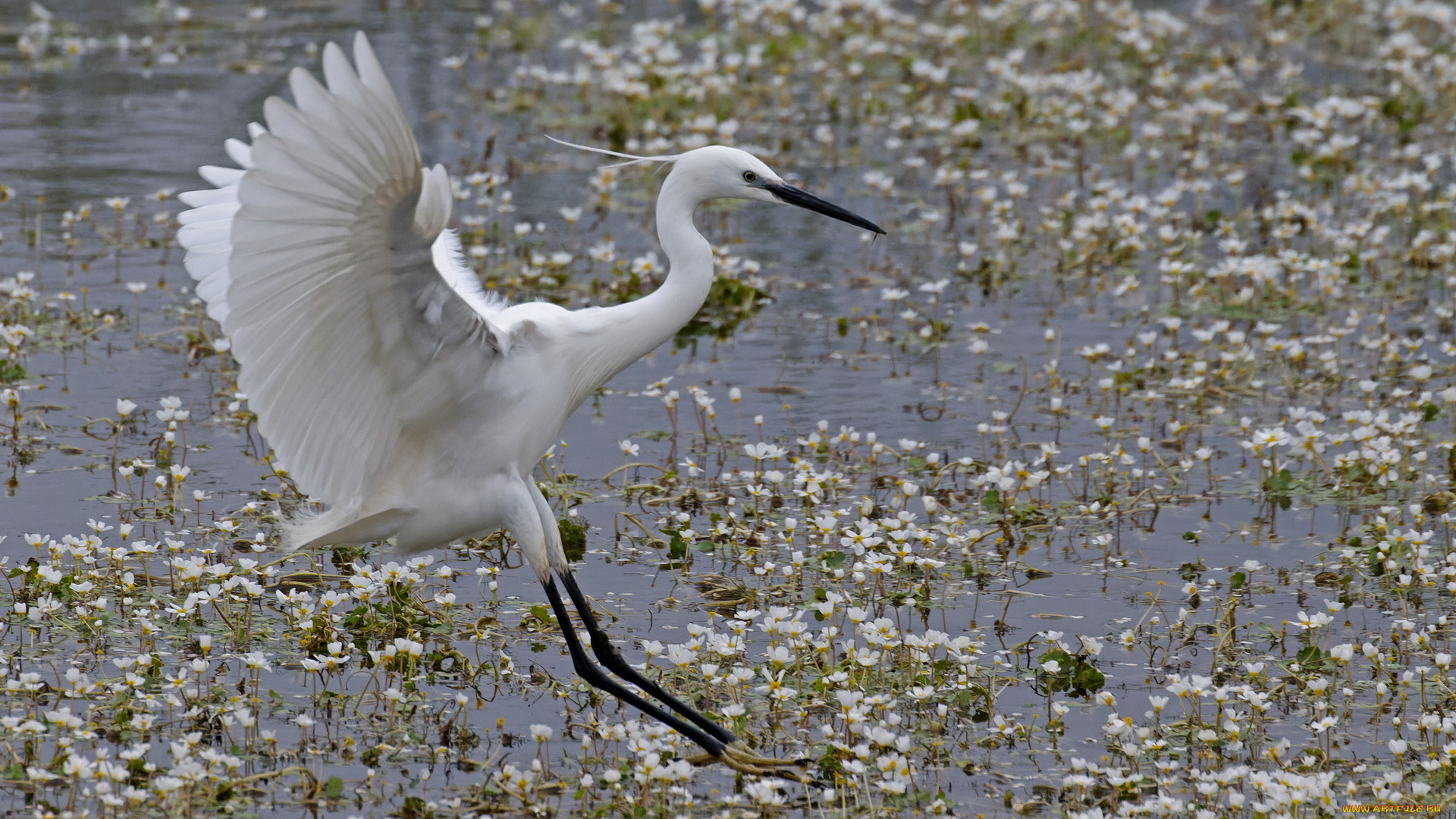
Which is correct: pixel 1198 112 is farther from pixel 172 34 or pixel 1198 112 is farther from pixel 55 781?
pixel 55 781

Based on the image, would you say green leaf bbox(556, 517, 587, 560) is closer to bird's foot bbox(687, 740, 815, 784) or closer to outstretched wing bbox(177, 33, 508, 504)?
outstretched wing bbox(177, 33, 508, 504)

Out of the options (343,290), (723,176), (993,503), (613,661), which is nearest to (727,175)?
(723,176)

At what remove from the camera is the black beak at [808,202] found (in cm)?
426

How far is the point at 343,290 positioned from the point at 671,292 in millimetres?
865

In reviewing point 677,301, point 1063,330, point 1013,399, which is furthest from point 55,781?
point 1063,330

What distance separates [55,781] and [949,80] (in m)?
7.87

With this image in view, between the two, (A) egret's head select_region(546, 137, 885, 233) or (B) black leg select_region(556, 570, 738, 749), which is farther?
(A) egret's head select_region(546, 137, 885, 233)

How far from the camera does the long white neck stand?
405cm

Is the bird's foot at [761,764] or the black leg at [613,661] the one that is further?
the black leg at [613,661]

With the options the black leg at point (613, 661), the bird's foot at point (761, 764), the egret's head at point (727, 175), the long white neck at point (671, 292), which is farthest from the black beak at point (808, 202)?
the bird's foot at point (761, 764)

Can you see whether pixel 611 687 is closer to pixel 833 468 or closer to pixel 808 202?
pixel 808 202

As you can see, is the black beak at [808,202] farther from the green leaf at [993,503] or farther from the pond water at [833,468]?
the green leaf at [993,503]

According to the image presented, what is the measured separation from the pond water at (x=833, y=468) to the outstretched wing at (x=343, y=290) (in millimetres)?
494

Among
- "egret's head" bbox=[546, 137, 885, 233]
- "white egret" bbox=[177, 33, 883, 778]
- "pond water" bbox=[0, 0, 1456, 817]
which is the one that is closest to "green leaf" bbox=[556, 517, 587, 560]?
"pond water" bbox=[0, 0, 1456, 817]
